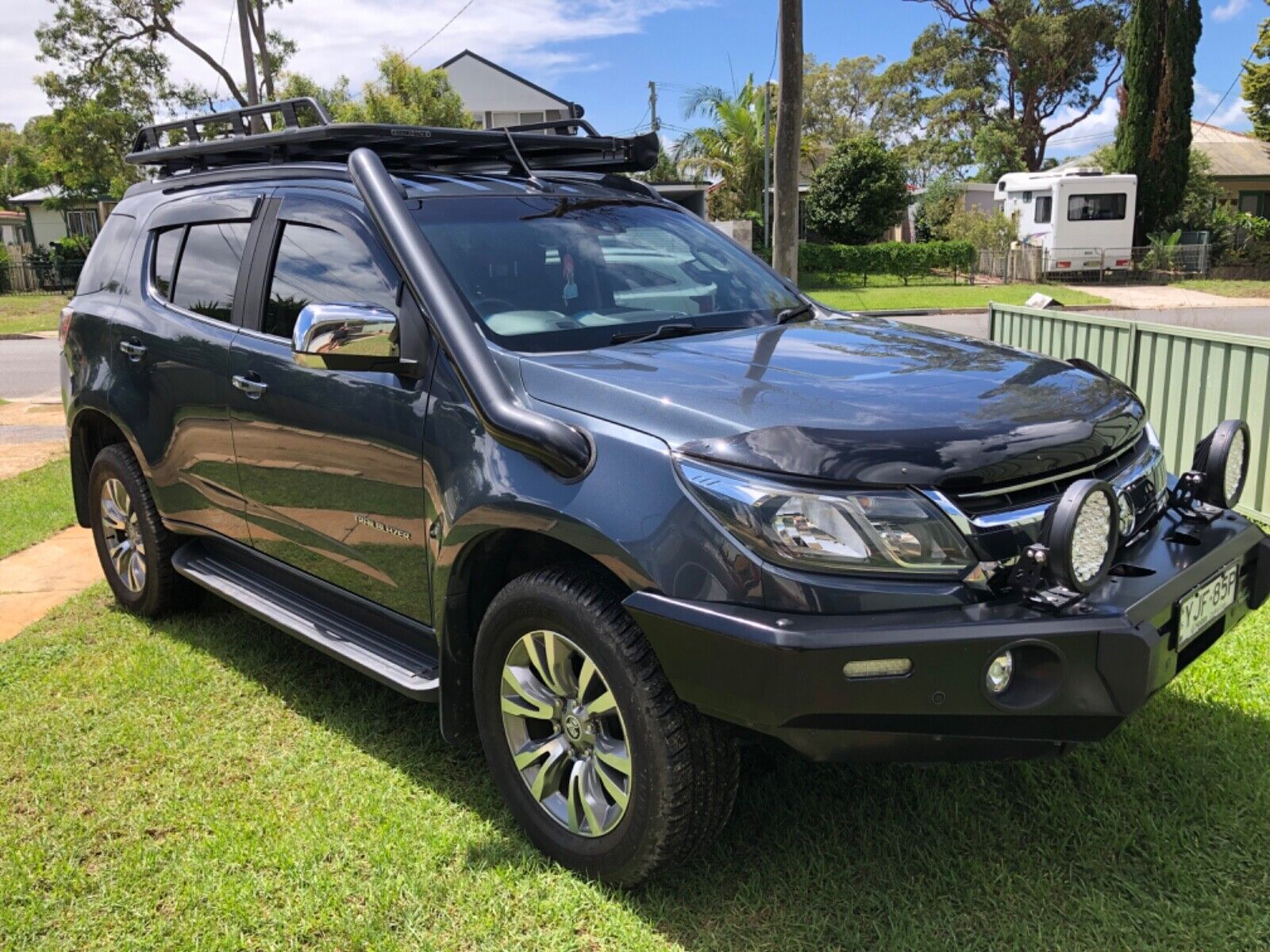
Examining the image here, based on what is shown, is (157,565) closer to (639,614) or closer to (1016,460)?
(639,614)

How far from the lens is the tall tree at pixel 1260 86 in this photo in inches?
1351

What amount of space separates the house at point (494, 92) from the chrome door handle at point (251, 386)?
122 feet

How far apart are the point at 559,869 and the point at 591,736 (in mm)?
417

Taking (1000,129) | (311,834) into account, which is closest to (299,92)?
(311,834)

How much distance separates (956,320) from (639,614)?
17537mm

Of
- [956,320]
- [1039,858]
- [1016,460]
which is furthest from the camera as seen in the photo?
[956,320]

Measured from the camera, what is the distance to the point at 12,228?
167 ft

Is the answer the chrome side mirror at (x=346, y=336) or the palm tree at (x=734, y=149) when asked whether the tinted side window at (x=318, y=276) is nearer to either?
the chrome side mirror at (x=346, y=336)

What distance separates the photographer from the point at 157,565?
4.60 m

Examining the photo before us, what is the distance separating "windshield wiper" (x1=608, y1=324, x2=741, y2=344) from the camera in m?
Result: 3.18

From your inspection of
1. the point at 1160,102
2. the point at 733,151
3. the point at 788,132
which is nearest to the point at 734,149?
the point at 733,151

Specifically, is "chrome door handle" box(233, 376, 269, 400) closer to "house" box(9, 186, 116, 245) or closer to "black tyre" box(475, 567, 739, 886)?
"black tyre" box(475, 567, 739, 886)

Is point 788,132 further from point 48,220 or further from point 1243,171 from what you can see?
point 48,220

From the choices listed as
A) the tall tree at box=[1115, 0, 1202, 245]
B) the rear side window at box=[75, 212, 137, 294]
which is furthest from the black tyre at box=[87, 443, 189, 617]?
the tall tree at box=[1115, 0, 1202, 245]
